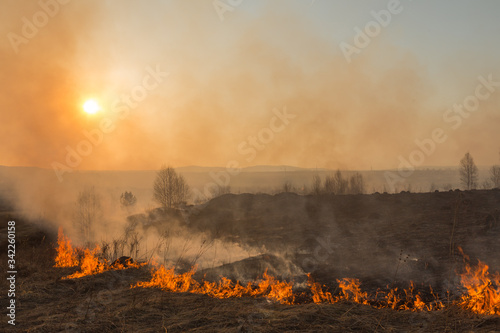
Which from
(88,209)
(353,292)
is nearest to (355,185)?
(88,209)

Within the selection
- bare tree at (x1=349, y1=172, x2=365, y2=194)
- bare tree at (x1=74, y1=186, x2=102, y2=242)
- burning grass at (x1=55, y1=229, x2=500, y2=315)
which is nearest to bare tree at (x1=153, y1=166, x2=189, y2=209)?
bare tree at (x1=74, y1=186, x2=102, y2=242)

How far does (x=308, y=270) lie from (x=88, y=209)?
2707 cm

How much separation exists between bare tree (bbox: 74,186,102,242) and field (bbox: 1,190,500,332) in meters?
4.24

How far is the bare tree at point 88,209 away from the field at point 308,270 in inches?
167

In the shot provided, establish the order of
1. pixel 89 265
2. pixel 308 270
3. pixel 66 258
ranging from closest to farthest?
pixel 89 265
pixel 308 270
pixel 66 258

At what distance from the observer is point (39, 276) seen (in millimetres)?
10242

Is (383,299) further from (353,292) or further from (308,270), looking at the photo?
(308,270)

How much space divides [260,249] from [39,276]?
10.0 metres

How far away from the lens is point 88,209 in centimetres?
3231

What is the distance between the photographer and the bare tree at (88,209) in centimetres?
3019

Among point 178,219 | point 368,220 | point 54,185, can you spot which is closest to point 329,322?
point 368,220

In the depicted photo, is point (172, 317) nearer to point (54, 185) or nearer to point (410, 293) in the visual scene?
point (410, 293)

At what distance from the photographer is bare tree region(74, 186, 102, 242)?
99.0 ft

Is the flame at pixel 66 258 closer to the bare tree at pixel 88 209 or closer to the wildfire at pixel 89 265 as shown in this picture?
the wildfire at pixel 89 265
